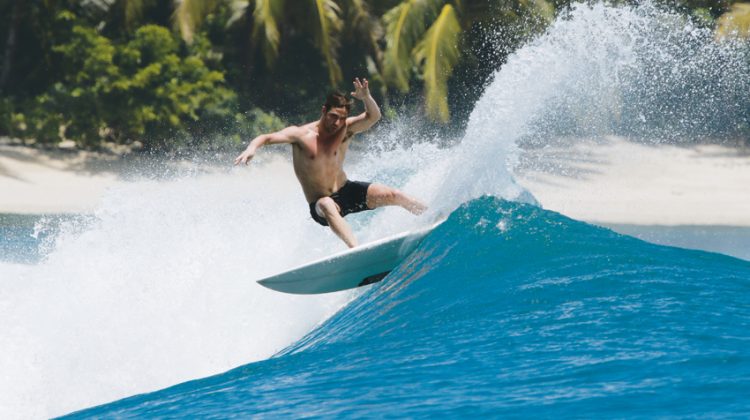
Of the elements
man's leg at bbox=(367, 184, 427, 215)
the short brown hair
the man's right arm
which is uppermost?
the short brown hair

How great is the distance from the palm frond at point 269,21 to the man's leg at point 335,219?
14977 millimetres

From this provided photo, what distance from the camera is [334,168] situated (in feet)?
24.1

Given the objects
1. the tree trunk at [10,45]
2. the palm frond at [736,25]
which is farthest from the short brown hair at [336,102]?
the tree trunk at [10,45]

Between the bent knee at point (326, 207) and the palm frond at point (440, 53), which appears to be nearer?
the bent knee at point (326, 207)

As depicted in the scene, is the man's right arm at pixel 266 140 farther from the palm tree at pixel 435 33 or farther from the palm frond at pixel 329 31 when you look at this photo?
the palm frond at pixel 329 31

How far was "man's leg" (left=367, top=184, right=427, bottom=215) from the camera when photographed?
7496mm

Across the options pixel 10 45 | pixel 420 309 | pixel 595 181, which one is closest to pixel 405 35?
pixel 595 181

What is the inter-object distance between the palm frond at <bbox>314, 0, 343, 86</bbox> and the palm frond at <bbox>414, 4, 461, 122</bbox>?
1.86 metres

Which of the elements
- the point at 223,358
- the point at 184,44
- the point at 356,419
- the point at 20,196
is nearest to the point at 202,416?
the point at 356,419

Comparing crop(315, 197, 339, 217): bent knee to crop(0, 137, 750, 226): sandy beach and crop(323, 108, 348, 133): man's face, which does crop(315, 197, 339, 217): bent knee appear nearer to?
crop(323, 108, 348, 133): man's face

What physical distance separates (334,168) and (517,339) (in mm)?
2118

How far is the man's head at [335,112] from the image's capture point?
23.2 ft

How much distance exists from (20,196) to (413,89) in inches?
380

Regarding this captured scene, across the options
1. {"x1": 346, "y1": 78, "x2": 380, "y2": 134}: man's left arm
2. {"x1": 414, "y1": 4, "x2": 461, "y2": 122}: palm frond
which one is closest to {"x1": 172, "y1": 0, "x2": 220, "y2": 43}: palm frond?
{"x1": 414, "y1": 4, "x2": 461, "y2": 122}: palm frond
